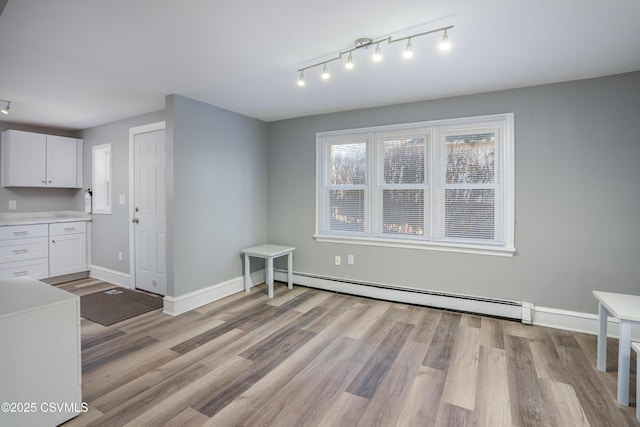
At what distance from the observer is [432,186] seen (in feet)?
11.8

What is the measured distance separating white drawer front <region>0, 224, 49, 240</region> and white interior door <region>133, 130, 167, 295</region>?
55.6 inches

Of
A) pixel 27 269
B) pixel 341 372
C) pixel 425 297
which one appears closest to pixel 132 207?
pixel 27 269

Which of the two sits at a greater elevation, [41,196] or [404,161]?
[404,161]

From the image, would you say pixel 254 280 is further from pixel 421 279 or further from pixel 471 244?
pixel 471 244

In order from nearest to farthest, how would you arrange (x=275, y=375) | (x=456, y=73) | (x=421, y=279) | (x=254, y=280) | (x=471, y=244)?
(x=275, y=375), (x=456, y=73), (x=471, y=244), (x=421, y=279), (x=254, y=280)

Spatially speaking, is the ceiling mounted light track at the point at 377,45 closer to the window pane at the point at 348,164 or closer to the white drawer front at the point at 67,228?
the window pane at the point at 348,164

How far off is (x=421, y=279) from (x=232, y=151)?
2907 mm

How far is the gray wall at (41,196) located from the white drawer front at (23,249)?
75 centimetres

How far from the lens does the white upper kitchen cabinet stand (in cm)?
441

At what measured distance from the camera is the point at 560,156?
119 inches

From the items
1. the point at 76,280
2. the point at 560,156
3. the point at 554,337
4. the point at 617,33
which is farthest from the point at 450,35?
the point at 76,280

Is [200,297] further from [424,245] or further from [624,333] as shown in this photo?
[624,333]

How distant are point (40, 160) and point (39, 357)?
Answer: 14.1 ft

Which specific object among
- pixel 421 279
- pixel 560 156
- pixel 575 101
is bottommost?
pixel 421 279
